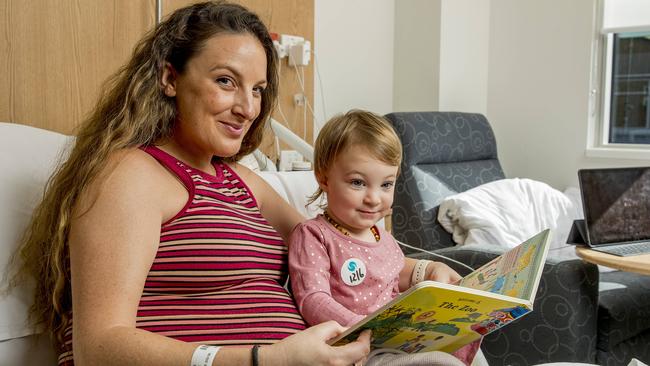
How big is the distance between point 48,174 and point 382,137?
62 centimetres

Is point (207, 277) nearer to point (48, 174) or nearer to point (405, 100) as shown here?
point (48, 174)

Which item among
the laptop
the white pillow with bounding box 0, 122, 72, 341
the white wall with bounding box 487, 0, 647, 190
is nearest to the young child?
the white pillow with bounding box 0, 122, 72, 341

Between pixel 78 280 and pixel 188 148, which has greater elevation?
pixel 188 148

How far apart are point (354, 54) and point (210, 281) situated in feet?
8.19

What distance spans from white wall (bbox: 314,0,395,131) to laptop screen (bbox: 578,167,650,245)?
1.44 meters

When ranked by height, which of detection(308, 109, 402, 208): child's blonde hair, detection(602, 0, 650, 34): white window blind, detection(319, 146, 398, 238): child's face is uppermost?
detection(602, 0, 650, 34): white window blind

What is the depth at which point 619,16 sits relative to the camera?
3.37 meters

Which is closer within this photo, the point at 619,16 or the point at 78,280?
the point at 78,280

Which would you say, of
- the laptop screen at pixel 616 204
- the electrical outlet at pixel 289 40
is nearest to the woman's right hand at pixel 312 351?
the laptop screen at pixel 616 204

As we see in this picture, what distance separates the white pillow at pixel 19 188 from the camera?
1.07 m

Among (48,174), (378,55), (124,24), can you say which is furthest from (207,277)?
(378,55)

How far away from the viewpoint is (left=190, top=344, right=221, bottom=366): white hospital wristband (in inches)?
34.2

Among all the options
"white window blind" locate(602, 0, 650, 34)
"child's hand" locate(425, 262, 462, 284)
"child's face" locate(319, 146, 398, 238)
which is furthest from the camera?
"white window blind" locate(602, 0, 650, 34)

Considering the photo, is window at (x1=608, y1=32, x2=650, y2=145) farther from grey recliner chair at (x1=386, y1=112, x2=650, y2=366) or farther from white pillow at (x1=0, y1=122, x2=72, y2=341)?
white pillow at (x1=0, y1=122, x2=72, y2=341)
